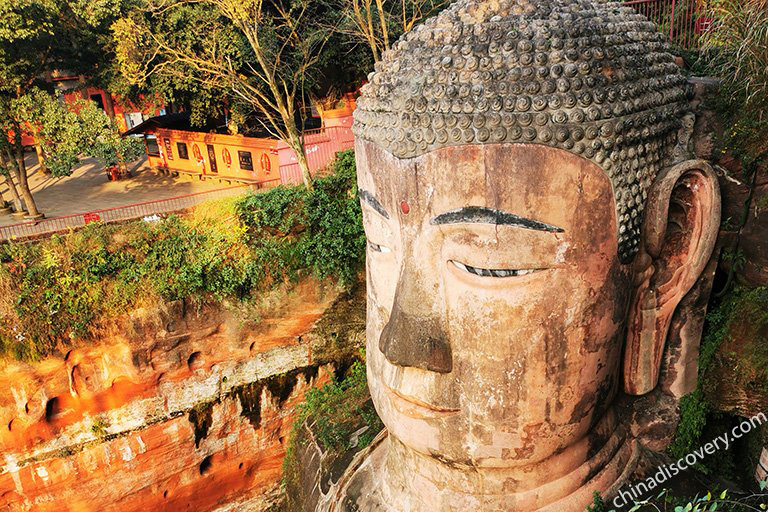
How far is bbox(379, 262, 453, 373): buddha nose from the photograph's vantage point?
3.57 meters

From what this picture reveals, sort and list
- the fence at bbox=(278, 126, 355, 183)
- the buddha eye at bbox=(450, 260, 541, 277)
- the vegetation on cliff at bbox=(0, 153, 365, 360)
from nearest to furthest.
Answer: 1. the buddha eye at bbox=(450, 260, 541, 277)
2. the vegetation on cliff at bbox=(0, 153, 365, 360)
3. the fence at bbox=(278, 126, 355, 183)

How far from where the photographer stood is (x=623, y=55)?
3.47 meters

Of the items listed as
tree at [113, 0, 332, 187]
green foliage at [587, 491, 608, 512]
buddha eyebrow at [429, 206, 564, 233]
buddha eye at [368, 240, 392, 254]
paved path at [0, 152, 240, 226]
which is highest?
tree at [113, 0, 332, 187]

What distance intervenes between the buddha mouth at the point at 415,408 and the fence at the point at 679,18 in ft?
14.9

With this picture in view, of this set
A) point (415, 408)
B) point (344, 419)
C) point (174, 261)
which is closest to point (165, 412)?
point (174, 261)

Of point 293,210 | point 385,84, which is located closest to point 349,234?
point 293,210

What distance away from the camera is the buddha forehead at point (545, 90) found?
10.6 feet

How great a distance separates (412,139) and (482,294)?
97 cm

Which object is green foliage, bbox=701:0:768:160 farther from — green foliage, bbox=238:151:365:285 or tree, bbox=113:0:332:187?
tree, bbox=113:0:332:187

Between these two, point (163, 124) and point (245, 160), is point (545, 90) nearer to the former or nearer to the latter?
point (245, 160)

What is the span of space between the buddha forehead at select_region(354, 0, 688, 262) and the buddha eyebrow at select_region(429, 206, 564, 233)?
375 millimetres

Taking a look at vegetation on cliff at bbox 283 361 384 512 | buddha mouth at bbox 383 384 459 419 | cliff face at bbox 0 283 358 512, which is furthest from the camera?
cliff face at bbox 0 283 358 512

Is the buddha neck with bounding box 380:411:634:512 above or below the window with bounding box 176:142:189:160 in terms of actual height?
below

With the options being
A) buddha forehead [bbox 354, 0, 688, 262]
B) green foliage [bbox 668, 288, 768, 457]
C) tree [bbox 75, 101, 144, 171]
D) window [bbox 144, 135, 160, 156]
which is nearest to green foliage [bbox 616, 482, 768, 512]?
green foliage [bbox 668, 288, 768, 457]
